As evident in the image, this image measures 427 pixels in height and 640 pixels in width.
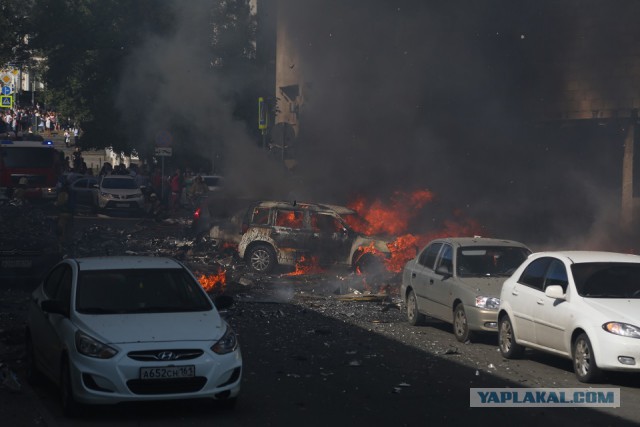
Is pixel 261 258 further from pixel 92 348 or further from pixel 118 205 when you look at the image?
pixel 118 205

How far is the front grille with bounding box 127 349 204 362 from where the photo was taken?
7.82 m

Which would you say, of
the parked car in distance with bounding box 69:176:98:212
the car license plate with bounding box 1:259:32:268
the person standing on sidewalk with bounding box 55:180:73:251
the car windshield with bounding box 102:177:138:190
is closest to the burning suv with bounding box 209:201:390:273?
the person standing on sidewalk with bounding box 55:180:73:251

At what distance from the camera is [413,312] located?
14375 millimetres

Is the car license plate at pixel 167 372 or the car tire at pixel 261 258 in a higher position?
the car license plate at pixel 167 372

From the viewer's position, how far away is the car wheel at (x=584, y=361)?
956 centimetres

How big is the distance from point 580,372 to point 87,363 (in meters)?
4.97

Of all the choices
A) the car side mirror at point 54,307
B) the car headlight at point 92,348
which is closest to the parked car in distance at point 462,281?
the car side mirror at point 54,307

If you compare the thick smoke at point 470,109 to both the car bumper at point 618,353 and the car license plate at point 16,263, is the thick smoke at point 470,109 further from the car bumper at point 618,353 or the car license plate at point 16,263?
the car bumper at point 618,353

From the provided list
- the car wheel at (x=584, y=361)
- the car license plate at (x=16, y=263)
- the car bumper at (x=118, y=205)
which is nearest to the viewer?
A: the car wheel at (x=584, y=361)

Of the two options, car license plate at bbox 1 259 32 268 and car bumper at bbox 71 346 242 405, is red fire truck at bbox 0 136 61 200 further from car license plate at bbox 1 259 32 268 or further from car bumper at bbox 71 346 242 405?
car bumper at bbox 71 346 242 405

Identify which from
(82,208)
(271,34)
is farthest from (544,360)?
(271,34)

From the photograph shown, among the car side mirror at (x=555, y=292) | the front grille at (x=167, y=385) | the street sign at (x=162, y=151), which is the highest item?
the street sign at (x=162, y=151)

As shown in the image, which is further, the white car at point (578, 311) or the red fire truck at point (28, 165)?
the red fire truck at point (28, 165)

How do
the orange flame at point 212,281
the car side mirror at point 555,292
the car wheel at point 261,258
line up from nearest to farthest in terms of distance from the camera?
the car side mirror at point 555,292
the orange flame at point 212,281
the car wheel at point 261,258
